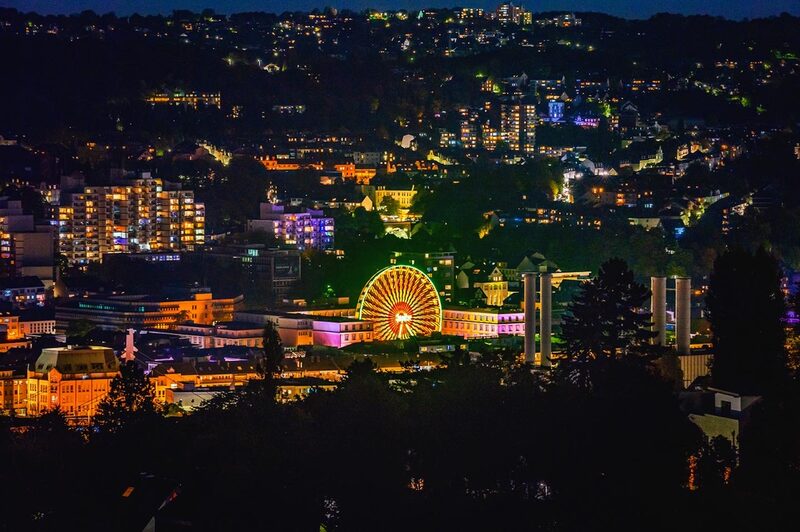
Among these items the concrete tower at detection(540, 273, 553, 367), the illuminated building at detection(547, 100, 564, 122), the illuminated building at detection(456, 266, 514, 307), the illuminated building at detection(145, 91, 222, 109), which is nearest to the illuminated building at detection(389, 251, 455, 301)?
the illuminated building at detection(456, 266, 514, 307)

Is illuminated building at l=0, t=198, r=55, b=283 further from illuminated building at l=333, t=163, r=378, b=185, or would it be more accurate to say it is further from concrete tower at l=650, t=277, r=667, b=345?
concrete tower at l=650, t=277, r=667, b=345

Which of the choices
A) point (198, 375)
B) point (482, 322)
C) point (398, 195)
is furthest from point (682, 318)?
point (398, 195)

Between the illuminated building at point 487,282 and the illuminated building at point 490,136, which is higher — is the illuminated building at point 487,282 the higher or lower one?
the lower one

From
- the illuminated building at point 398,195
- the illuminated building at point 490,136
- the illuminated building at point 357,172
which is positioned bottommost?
the illuminated building at point 398,195

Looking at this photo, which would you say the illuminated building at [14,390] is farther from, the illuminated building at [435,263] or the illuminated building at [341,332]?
the illuminated building at [435,263]

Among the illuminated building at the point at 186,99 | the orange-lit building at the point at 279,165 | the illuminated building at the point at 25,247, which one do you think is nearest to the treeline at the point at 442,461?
the illuminated building at the point at 25,247

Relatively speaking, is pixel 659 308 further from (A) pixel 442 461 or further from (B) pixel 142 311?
(B) pixel 142 311
